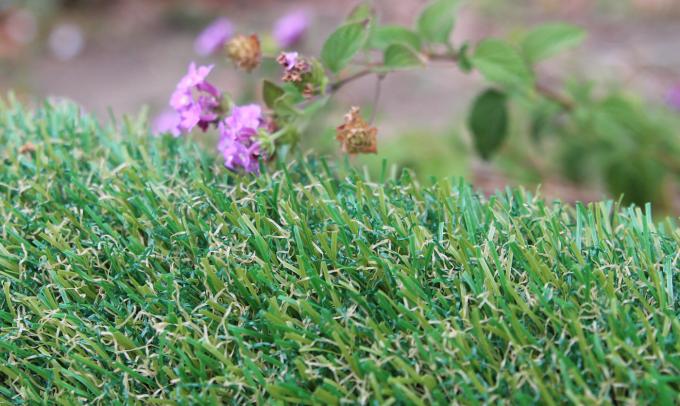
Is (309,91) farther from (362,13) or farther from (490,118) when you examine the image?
(490,118)

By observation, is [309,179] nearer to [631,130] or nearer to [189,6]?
[631,130]

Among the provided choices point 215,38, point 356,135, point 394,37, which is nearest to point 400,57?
point 394,37

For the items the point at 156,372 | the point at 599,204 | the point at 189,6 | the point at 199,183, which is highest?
the point at 189,6

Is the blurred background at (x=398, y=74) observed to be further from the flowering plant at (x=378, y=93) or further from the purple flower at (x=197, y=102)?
the purple flower at (x=197, y=102)

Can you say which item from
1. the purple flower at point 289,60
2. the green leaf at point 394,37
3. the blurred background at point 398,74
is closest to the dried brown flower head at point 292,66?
the purple flower at point 289,60

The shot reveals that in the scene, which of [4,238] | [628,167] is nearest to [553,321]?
[4,238]

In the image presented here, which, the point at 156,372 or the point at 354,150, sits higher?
the point at 354,150

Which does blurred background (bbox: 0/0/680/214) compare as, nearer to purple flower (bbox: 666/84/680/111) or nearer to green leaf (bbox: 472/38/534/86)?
purple flower (bbox: 666/84/680/111)
